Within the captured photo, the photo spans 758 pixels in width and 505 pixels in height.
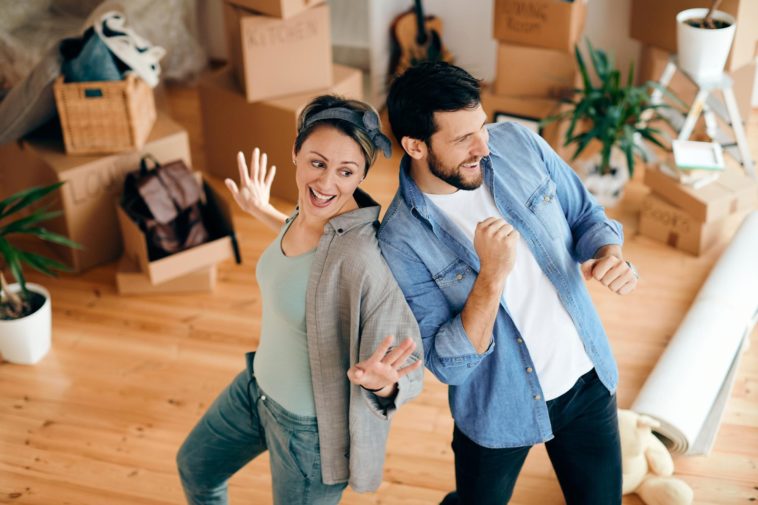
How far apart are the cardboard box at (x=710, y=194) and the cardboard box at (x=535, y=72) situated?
65 cm

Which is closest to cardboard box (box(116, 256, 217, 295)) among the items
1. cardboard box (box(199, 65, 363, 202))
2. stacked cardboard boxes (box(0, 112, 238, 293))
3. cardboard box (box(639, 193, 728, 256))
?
stacked cardboard boxes (box(0, 112, 238, 293))

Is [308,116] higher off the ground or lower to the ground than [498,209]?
higher

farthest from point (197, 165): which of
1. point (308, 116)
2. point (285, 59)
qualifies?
point (308, 116)

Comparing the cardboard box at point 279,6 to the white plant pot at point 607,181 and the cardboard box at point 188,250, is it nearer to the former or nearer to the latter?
the cardboard box at point 188,250

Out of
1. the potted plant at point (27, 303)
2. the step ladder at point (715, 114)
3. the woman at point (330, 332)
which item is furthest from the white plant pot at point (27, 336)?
the step ladder at point (715, 114)

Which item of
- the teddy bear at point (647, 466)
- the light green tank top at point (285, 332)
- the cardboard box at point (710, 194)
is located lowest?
the teddy bear at point (647, 466)

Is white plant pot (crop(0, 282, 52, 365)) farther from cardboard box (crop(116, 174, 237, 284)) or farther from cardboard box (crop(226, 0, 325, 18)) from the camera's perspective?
cardboard box (crop(226, 0, 325, 18))

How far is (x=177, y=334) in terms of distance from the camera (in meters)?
3.34

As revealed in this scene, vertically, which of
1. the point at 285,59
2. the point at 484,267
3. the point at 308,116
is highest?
the point at 308,116

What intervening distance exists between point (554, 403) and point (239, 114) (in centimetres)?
256

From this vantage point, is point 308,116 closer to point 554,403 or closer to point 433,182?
point 433,182

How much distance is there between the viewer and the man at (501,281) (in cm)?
168

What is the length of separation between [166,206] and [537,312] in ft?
6.51

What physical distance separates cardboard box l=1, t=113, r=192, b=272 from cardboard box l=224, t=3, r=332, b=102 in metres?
0.41
